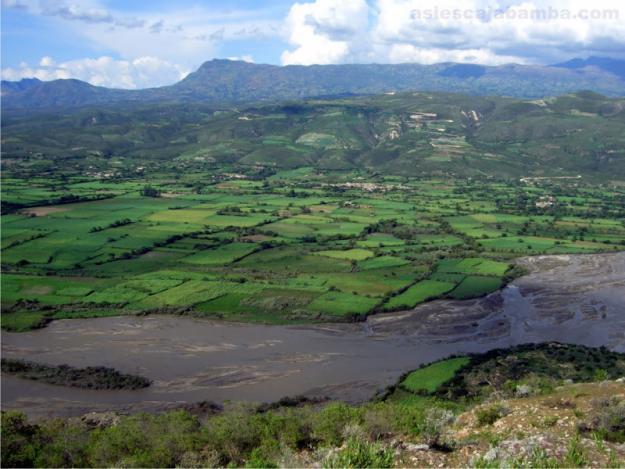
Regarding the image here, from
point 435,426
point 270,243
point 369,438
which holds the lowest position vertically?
point 270,243

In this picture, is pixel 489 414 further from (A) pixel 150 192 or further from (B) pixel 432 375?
(A) pixel 150 192

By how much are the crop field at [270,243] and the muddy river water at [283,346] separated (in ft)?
10.4

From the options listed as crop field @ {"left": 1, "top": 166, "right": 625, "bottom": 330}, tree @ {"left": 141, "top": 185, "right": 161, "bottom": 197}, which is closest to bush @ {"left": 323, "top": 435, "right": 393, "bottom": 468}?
crop field @ {"left": 1, "top": 166, "right": 625, "bottom": 330}

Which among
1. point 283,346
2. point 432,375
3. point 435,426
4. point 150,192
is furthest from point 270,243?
point 435,426

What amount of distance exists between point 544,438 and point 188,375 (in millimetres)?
31326

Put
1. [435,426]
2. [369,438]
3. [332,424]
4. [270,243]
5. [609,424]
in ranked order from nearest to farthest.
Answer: [609,424]
[435,426]
[369,438]
[332,424]
[270,243]

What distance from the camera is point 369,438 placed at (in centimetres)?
2302

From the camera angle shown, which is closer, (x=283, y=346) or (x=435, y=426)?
(x=435, y=426)

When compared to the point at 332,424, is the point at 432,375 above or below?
below

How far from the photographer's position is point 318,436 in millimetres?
24531

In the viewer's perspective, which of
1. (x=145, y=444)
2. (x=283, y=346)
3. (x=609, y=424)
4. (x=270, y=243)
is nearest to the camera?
(x=609, y=424)

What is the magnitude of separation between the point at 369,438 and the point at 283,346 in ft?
96.3

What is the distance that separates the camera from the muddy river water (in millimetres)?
43125

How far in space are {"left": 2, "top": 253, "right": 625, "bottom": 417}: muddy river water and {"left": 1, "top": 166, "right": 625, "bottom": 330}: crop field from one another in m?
3.18
